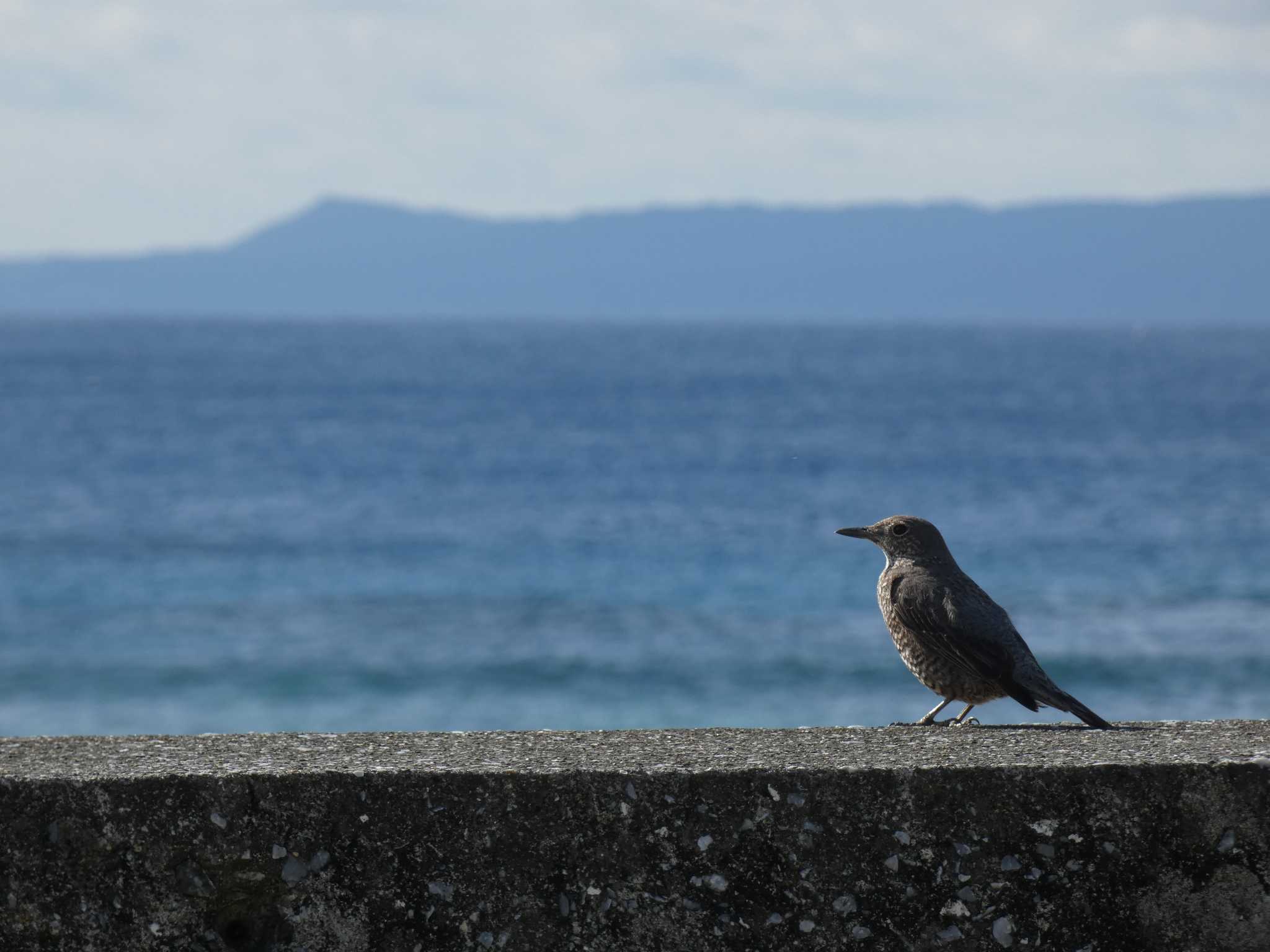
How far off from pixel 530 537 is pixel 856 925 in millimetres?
25588

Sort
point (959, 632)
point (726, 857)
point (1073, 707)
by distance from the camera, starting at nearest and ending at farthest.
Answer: point (726, 857) → point (1073, 707) → point (959, 632)

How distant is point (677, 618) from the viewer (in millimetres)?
19828

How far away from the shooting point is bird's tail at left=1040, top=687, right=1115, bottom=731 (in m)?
2.76

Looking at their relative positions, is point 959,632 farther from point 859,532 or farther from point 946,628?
point 859,532

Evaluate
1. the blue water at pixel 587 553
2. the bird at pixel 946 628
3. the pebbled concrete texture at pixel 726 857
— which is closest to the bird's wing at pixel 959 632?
the bird at pixel 946 628

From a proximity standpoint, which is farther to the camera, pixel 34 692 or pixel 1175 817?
pixel 34 692

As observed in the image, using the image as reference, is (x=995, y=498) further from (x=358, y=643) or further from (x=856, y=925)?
(x=856, y=925)

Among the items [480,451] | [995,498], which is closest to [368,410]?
[480,451]

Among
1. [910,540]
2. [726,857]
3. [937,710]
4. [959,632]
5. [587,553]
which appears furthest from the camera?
[587,553]

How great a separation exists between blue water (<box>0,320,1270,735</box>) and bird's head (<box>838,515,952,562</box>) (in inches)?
296

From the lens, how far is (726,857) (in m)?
2.19

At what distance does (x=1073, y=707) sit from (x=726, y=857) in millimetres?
1173

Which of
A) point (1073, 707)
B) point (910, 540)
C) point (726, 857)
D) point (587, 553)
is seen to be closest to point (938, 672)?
point (910, 540)

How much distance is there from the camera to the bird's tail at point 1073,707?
2.76 metres
